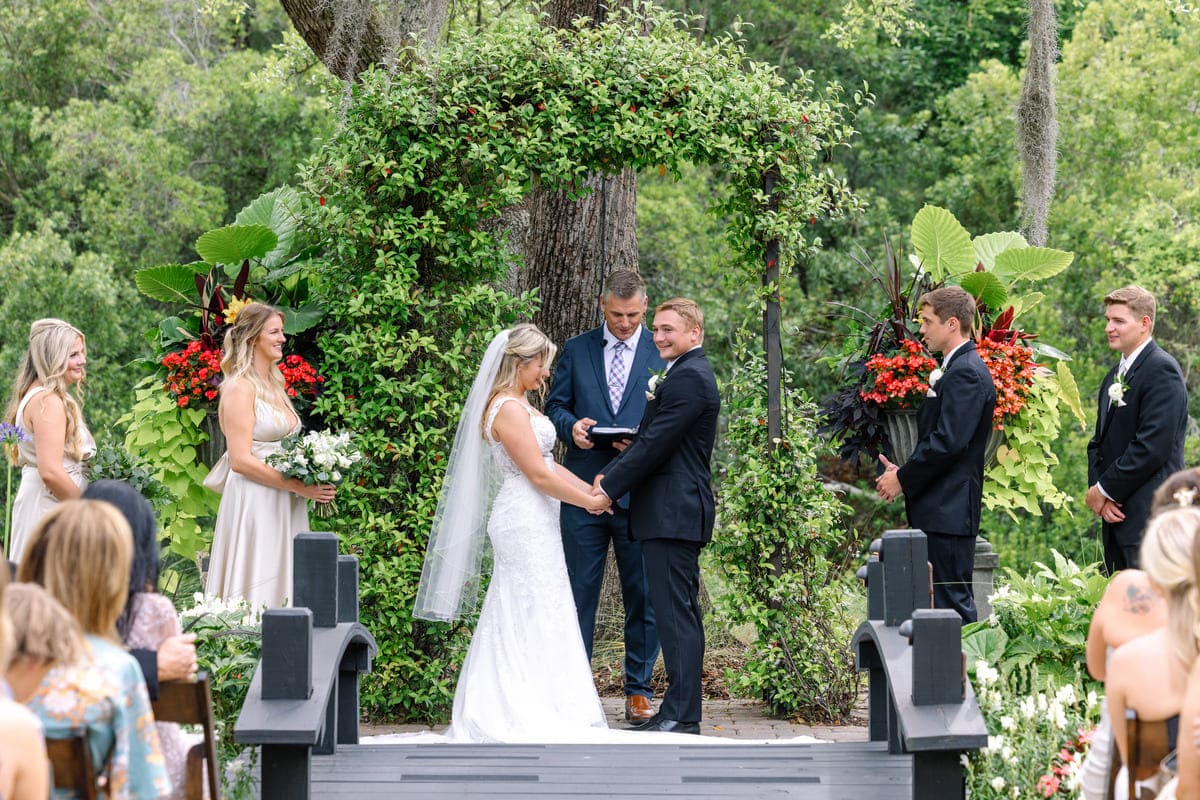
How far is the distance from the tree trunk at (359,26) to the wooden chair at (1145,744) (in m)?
5.50

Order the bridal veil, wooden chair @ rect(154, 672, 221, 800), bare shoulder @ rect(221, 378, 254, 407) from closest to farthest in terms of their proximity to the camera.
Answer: wooden chair @ rect(154, 672, 221, 800) < bare shoulder @ rect(221, 378, 254, 407) < the bridal veil

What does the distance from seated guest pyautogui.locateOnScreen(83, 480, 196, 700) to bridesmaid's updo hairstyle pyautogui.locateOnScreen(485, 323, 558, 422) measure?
109 inches

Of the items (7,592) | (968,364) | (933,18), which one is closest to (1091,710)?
(968,364)

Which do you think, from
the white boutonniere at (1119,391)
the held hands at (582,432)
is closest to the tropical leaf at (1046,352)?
the white boutonniere at (1119,391)

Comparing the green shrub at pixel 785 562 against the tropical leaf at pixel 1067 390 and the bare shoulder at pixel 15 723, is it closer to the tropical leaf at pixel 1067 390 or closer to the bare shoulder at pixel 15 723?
the tropical leaf at pixel 1067 390

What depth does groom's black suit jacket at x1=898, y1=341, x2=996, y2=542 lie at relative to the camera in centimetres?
674

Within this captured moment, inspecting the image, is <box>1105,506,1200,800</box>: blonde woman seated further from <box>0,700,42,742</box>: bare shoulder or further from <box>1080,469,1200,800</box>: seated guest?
<box>0,700,42,742</box>: bare shoulder

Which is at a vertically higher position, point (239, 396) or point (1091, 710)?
point (239, 396)

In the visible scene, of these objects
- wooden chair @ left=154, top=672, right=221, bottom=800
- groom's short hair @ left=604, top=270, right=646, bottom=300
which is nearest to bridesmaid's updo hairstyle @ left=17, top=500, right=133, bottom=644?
wooden chair @ left=154, top=672, right=221, bottom=800

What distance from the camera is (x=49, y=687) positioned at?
323 centimetres

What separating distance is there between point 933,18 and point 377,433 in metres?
15.8

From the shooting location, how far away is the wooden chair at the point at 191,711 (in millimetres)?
3691

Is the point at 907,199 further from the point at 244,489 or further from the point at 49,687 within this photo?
the point at 49,687

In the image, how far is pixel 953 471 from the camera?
270 inches
